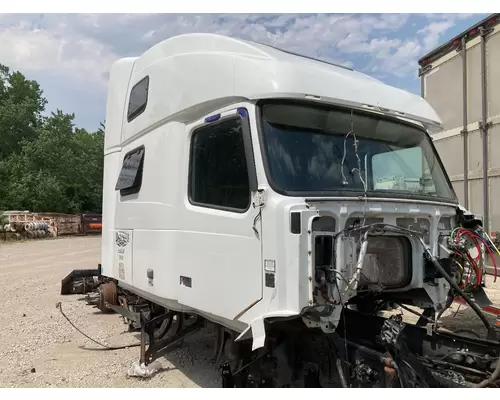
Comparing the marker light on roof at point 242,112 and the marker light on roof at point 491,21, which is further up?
the marker light on roof at point 491,21

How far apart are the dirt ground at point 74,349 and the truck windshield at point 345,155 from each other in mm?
2502

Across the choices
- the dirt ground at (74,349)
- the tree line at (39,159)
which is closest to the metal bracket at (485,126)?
the dirt ground at (74,349)

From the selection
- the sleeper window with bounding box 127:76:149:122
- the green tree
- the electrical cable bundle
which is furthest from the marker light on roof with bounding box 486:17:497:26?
the green tree

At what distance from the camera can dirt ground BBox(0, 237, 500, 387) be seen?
486cm

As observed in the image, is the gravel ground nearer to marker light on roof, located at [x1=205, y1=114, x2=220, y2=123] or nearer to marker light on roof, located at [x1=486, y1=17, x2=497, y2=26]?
marker light on roof, located at [x1=205, y1=114, x2=220, y2=123]

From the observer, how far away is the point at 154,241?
4.57m

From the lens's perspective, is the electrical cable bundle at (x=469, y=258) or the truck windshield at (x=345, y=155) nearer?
the truck windshield at (x=345, y=155)

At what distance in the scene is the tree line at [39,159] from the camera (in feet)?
112

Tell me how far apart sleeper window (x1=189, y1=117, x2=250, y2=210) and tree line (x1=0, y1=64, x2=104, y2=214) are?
33.2 meters

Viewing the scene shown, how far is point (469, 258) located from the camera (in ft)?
13.7

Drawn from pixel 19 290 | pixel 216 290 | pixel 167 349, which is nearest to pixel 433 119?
pixel 216 290

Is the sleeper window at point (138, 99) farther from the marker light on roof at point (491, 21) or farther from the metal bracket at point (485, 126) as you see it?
the marker light on roof at point (491, 21)

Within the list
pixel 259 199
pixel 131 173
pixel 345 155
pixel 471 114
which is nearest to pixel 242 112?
pixel 259 199

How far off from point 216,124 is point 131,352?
11.0 feet
